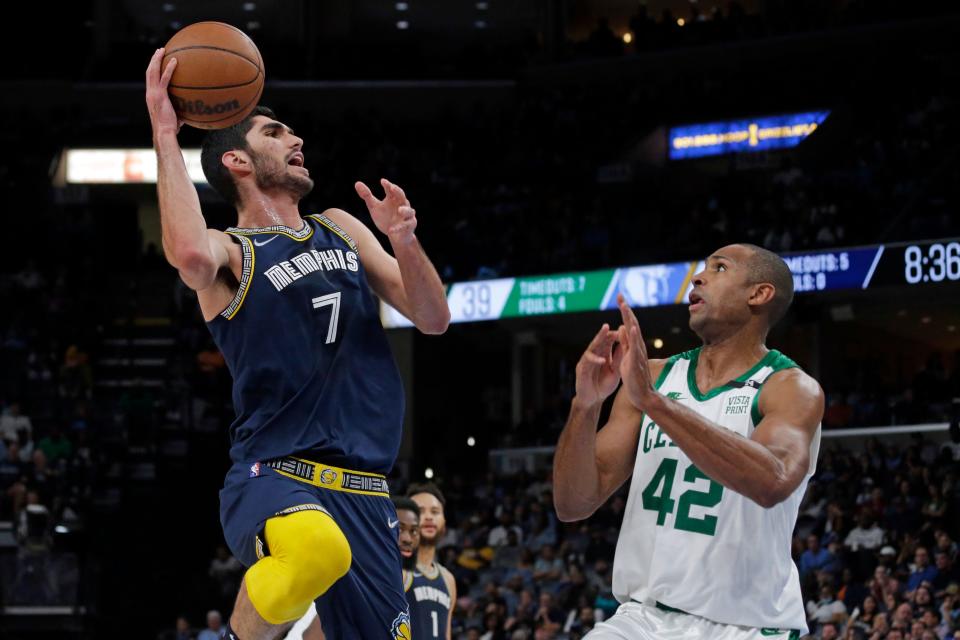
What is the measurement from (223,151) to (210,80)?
1.10 ft

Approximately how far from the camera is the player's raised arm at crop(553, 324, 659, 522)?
496cm

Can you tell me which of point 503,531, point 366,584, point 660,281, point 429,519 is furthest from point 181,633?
point 366,584

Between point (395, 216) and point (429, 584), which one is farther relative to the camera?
point (429, 584)

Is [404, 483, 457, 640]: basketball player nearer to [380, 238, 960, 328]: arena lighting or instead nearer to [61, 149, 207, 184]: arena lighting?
[380, 238, 960, 328]: arena lighting

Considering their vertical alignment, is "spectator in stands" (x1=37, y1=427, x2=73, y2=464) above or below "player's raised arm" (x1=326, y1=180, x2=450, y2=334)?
below

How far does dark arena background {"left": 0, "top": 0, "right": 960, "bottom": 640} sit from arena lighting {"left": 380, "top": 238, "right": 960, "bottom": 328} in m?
0.05

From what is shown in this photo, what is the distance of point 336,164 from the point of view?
29.2 metres

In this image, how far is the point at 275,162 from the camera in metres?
5.15

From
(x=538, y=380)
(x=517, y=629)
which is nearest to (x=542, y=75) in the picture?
(x=538, y=380)

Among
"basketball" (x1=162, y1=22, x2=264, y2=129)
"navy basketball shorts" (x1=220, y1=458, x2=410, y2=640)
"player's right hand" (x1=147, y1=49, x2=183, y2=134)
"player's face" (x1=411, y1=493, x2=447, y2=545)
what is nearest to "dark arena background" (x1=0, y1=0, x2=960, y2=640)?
"player's face" (x1=411, y1=493, x2=447, y2=545)

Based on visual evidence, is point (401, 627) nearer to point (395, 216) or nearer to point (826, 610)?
point (395, 216)

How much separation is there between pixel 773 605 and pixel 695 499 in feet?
1.53

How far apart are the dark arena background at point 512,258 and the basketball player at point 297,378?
32.1ft

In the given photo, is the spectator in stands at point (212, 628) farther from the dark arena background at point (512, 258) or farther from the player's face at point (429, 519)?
the player's face at point (429, 519)
